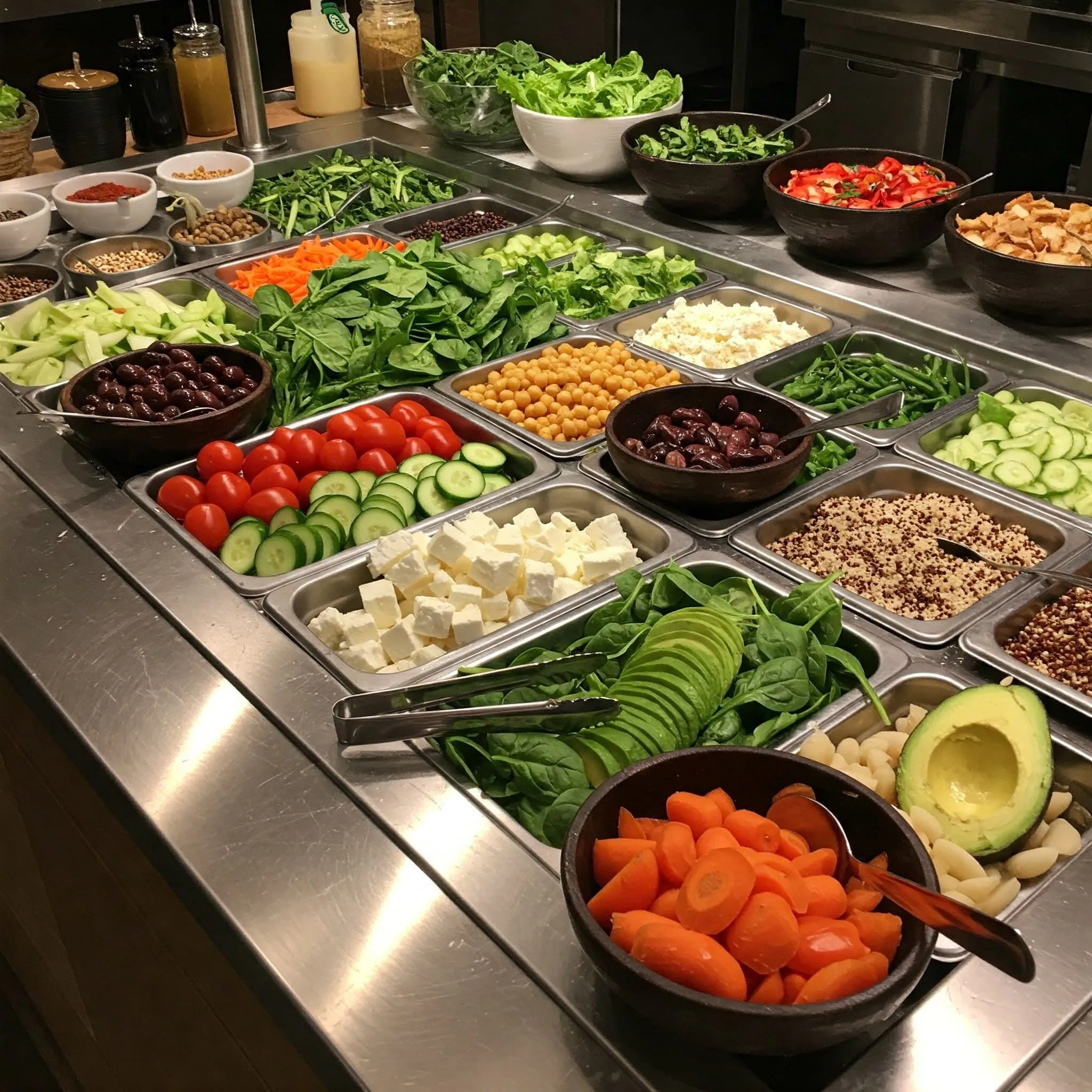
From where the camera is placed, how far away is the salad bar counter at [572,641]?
3.93 ft

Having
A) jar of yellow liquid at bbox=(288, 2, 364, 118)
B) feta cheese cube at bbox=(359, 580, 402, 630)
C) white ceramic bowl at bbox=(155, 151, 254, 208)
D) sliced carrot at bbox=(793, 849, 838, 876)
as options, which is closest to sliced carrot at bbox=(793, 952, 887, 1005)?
sliced carrot at bbox=(793, 849, 838, 876)

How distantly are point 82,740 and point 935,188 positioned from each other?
7.87ft

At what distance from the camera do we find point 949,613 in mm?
1896

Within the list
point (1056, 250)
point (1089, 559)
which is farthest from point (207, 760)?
point (1056, 250)

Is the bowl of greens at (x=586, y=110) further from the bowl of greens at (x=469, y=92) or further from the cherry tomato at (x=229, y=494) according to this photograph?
the cherry tomato at (x=229, y=494)

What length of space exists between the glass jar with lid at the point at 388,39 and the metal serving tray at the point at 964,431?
268cm

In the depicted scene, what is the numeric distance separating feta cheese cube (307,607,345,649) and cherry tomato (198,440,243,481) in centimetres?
52

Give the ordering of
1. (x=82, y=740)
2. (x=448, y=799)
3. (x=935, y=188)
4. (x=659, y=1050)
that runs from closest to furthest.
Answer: (x=659, y=1050) → (x=448, y=799) → (x=82, y=740) → (x=935, y=188)

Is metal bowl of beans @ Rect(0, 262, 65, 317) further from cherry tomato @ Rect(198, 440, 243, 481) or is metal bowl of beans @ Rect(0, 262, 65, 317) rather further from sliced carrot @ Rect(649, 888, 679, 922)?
sliced carrot @ Rect(649, 888, 679, 922)

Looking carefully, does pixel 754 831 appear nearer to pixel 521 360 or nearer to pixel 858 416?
pixel 858 416

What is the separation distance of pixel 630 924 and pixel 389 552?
39.1 inches


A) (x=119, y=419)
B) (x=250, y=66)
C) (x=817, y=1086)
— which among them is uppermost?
(x=250, y=66)

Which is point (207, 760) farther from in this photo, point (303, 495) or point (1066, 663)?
point (1066, 663)

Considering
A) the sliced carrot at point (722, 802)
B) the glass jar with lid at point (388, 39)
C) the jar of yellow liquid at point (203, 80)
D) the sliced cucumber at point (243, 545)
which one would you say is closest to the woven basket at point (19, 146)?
the jar of yellow liquid at point (203, 80)
